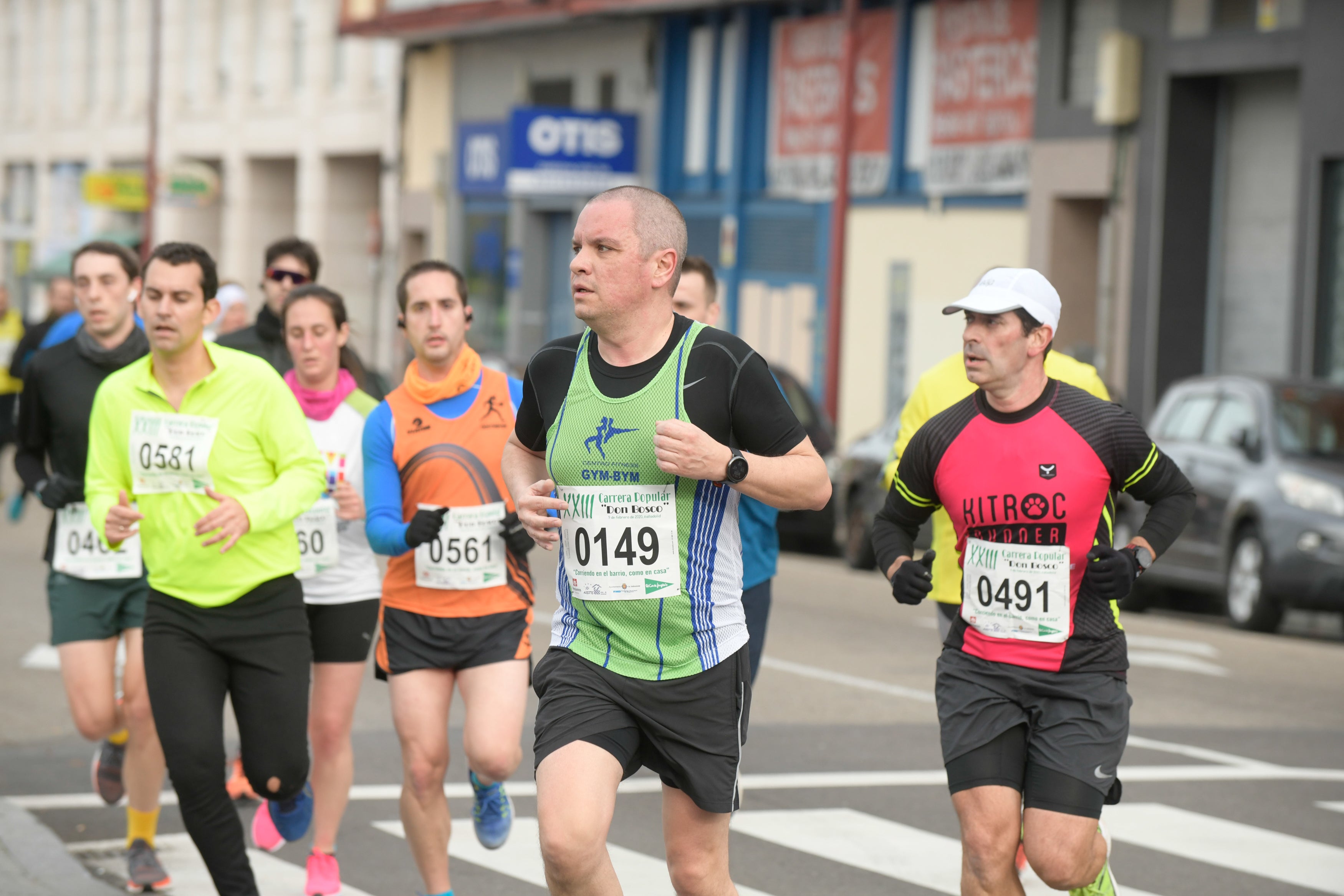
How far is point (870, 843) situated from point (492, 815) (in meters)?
1.57

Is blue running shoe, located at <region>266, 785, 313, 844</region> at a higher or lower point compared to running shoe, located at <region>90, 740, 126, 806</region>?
higher

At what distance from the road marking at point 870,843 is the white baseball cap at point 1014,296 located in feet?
7.45

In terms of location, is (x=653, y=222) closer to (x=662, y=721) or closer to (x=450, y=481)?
(x=662, y=721)

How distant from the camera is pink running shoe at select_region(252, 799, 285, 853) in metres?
7.46

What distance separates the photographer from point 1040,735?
17.9 feet

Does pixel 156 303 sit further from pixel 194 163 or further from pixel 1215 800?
pixel 194 163

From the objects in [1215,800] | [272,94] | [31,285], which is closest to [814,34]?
[272,94]

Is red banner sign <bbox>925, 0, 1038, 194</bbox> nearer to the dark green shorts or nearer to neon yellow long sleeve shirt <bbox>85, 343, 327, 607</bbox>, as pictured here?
the dark green shorts

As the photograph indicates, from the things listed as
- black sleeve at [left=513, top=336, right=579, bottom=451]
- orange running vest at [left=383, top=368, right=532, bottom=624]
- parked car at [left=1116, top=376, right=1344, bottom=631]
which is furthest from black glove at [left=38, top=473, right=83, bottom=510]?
parked car at [left=1116, top=376, right=1344, bottom=631]

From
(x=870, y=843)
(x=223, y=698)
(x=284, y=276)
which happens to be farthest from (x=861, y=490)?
(x=223, y=698)

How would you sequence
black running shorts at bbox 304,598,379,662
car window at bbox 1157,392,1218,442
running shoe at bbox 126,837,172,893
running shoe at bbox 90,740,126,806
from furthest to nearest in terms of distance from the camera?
car window at bbox 1157,392,1218,442 < running shoe at bbox 90,740,126,806 < black running shorts at bbox 304,598,379,662 < running shoe at bbox 126,837,172,893

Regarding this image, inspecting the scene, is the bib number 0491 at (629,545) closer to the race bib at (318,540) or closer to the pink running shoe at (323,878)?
the pink running shoe at (323,878)

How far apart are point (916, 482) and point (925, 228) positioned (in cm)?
2039

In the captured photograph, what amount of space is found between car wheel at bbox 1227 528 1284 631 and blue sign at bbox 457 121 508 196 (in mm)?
20735
